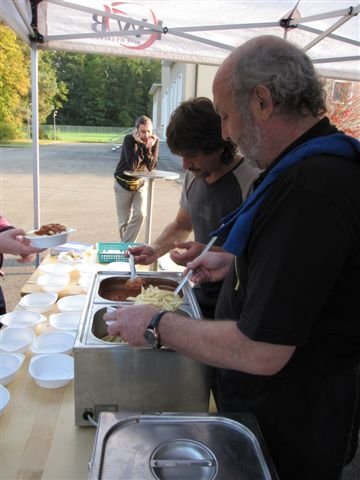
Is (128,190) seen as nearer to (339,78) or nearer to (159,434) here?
(339,78)

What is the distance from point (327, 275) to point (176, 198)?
31.6ft

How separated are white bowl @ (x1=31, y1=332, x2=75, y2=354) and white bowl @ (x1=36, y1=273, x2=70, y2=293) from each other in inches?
25.0

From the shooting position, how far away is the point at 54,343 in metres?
1.63

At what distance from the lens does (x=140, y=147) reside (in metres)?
5.91

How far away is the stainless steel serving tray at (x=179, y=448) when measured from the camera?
2.66ft

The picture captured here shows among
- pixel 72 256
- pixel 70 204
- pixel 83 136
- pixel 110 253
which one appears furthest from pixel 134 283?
pixel 83 136

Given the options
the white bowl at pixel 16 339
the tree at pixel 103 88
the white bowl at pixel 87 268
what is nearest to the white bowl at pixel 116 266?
the white bowl at pixel 87 268

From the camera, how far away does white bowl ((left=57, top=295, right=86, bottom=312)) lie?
201 centimetres

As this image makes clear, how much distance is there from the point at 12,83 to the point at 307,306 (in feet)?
101

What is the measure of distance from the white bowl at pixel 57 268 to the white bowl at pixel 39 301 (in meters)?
0.42

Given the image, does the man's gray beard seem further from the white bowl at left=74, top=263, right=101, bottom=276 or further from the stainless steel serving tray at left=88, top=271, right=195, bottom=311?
the white bowl at left=74, top=263, right=101, bottom=276

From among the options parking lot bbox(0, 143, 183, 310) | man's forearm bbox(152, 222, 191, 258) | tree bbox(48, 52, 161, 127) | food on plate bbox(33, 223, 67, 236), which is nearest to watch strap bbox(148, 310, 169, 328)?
man's forearm bbox(152, 222, 191, 258)

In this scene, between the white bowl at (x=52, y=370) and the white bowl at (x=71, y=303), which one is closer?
the white bowl at (x=52, y=370)

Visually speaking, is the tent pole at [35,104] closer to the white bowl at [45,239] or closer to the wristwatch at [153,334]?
the white bowl at [45,239]
